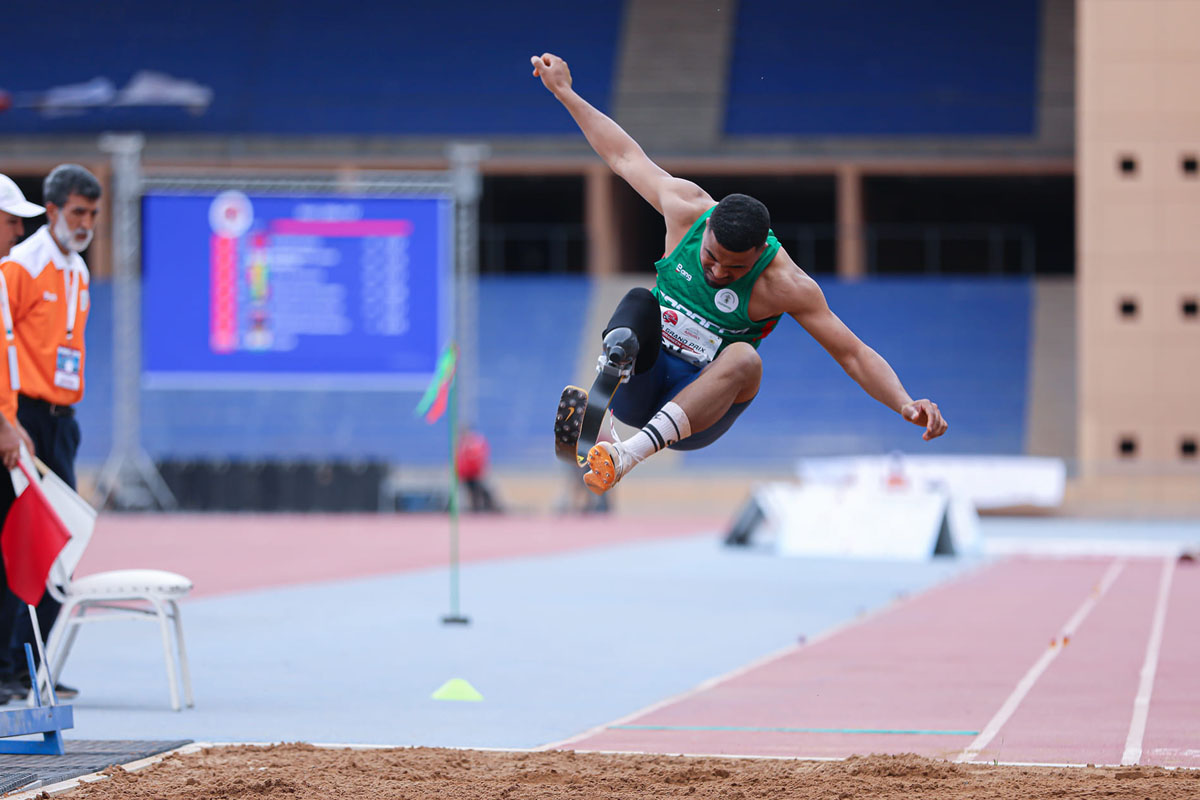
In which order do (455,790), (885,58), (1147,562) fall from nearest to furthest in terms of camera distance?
(455,790), (1147,562), (885,58)

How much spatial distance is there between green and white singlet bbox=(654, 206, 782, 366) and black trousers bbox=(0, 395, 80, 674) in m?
2.96

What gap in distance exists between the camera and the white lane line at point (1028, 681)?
658 centimetres

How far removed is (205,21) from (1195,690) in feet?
109

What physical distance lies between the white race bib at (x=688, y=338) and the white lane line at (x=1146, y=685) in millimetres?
2361

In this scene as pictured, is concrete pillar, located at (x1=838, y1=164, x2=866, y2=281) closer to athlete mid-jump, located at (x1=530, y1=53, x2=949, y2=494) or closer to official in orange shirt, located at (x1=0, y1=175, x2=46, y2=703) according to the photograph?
athlete mid-jump, located at (x1=530, y1=53, x2=949, y2=494)

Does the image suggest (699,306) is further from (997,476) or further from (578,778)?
(997,476)

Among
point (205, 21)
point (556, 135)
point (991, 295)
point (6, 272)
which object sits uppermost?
point (205, 21)

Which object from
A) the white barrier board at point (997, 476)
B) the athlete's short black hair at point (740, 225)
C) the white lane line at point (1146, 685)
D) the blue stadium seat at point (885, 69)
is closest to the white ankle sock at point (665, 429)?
the athlete's short black hair at point (740, 225)

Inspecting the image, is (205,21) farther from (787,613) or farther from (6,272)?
(6,272)

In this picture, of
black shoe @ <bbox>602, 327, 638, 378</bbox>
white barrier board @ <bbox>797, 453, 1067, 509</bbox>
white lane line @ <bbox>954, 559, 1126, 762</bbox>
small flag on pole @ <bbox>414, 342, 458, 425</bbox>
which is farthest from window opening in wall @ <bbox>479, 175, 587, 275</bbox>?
black shoe @ <bbox>602, 327, 638, 378</bbox>

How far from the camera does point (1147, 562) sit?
1916 cm

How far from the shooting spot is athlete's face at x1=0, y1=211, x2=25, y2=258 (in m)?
7.08

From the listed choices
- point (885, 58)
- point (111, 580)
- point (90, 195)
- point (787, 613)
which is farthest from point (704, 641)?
point (885, 58)

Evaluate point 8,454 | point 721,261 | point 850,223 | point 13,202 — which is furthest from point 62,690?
point 850,223
